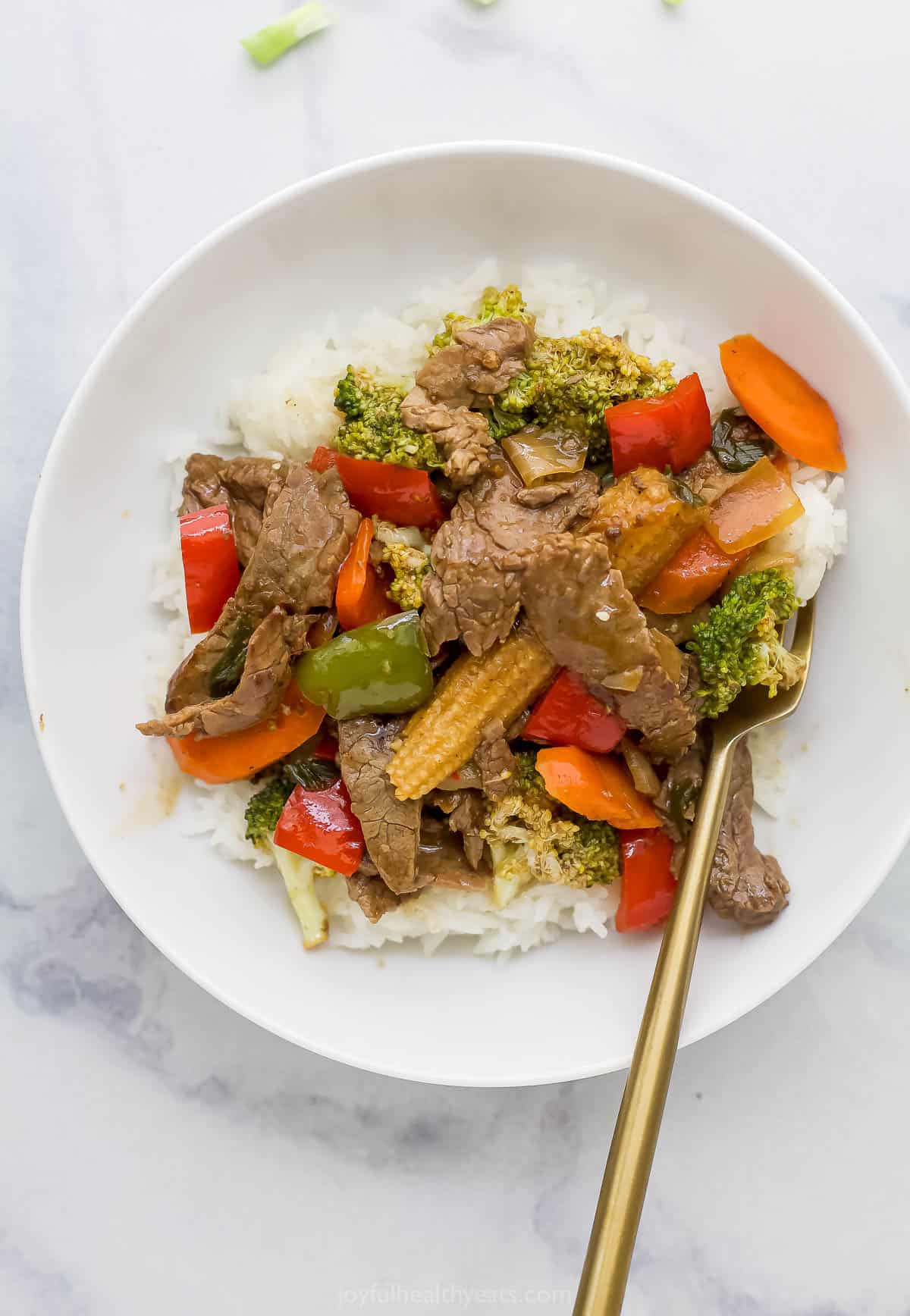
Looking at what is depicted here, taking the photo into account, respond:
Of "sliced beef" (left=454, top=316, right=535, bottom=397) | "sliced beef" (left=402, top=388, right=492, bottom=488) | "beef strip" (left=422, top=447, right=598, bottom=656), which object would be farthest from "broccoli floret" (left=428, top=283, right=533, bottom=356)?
"beef strip" (left=422, top=447, right=598, bottom=656)

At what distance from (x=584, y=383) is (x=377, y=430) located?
68 cm

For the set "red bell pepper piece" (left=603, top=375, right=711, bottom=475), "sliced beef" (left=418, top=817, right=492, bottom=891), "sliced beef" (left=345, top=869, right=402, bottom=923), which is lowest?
"sliced beef" (left=345, top=869, right=402, bottom=923)

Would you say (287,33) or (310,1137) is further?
(310,1137)

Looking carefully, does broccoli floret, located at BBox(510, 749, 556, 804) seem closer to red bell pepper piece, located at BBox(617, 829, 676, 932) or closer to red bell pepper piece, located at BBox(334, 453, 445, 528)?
red bell pepper piece, located at BBox(617, 829, 676, 932)

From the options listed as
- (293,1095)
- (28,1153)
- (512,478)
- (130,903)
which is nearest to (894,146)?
(512,478)

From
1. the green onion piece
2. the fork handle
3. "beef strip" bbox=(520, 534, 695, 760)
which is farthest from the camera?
the green onion piece

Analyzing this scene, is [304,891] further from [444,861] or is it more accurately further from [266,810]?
[444,861]

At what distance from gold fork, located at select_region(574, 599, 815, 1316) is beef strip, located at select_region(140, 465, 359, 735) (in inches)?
54.1

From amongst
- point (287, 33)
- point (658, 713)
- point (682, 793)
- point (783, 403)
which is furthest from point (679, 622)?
point (287, 33)

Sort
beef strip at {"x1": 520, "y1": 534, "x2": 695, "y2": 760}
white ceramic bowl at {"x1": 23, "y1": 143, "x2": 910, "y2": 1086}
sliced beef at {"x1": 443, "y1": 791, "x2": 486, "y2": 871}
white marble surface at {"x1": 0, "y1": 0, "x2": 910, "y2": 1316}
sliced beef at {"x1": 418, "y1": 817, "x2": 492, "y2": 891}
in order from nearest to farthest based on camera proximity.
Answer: beef strip at {"x1": 520, "y1": 534, "x2": 695, "y2": 760} < white ceramic bowl at {"x1": 23, "y1": 143, "x2": 910, "y2": 1086} < sliced beef at {"x1": 443, "y1": 791, "x2": 486, "y2": 871} < sliced beef at {"x1": 418, "y1": 817, "x2": 492, "y2": 891} < white marble surface at {"x1": 0, "y1": 0, "x2": 910, "y2": 1316}

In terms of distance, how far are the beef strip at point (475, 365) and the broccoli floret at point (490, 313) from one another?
0.28 ft

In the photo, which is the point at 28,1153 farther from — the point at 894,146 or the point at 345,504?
the point at 894,146

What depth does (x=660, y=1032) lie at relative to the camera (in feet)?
8.62

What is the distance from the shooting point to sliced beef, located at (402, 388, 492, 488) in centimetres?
294
